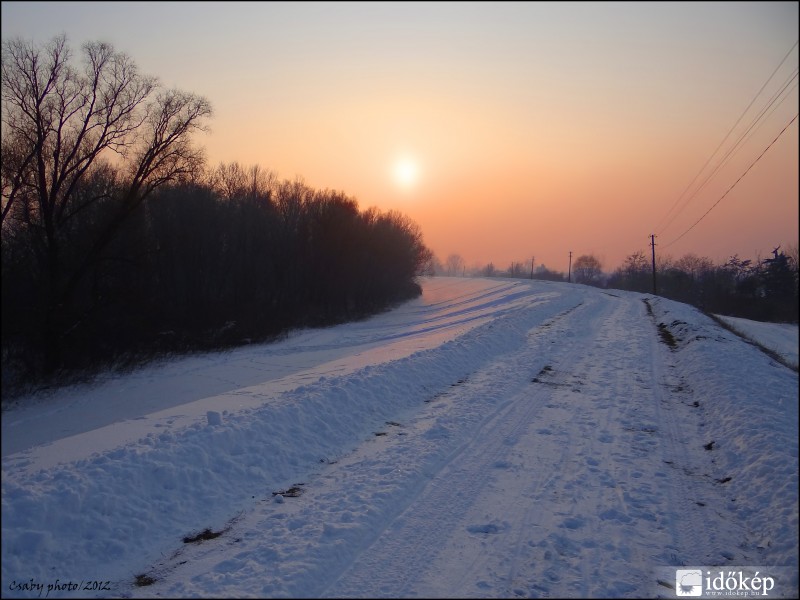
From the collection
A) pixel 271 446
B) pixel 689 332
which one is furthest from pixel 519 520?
pixel 689 332

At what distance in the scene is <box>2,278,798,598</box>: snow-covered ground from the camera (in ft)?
14.4

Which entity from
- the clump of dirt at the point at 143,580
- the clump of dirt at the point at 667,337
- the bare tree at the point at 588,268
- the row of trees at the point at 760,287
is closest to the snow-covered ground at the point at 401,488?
the clump of dirt at the point at 143,580

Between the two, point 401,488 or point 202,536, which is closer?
point 202,536

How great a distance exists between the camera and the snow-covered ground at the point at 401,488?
4383 millimetres

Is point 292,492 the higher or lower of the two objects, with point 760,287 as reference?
lower

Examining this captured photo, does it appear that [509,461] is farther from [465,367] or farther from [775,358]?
[775,358]

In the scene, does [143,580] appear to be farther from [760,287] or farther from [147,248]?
[147,248]

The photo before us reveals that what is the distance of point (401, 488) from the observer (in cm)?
604

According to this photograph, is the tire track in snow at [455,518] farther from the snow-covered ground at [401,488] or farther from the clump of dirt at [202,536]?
the clump of dirt at [202,536]

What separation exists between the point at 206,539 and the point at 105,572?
36.4 inches

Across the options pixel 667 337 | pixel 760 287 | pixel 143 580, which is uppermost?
pixel 760 287

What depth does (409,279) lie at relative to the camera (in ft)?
192

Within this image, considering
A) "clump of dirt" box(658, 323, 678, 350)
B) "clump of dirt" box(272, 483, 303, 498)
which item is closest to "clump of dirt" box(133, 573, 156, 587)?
"clump of dirt" box(272, 483, 303, 498)

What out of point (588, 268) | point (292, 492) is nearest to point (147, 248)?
point (292, 492)
